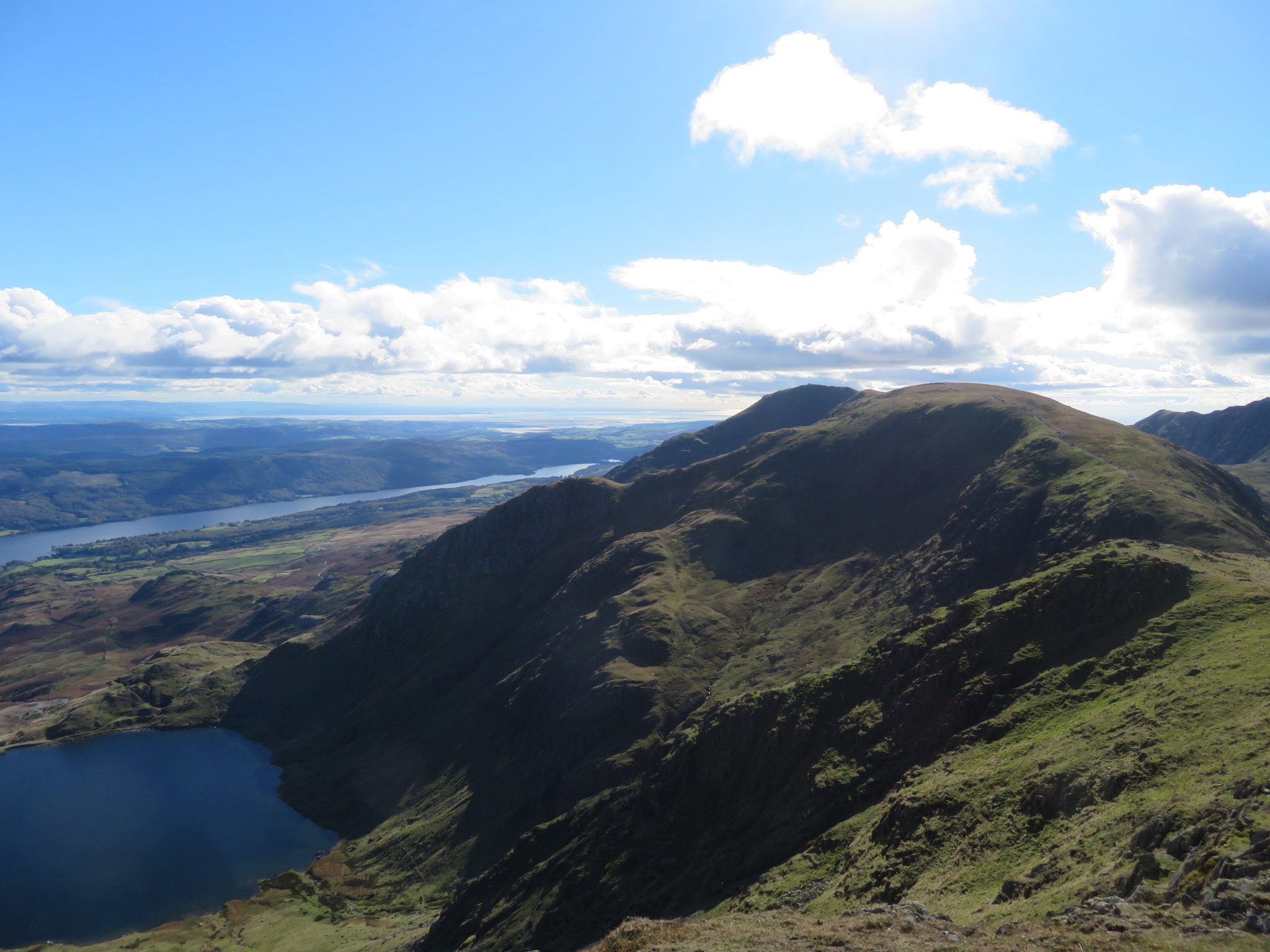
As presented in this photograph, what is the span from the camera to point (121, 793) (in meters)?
148

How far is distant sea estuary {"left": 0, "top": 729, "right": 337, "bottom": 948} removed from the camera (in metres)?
108

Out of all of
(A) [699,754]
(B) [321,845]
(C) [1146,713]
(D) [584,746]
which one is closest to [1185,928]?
(C) [1146,713]

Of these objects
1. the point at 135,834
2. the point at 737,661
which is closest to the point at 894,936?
the point at 737,661

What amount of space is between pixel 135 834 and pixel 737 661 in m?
120

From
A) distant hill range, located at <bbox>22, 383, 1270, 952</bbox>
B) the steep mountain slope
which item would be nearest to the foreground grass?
distant hill range, located at <bbox>22, 383, 1270, 952</bbox>

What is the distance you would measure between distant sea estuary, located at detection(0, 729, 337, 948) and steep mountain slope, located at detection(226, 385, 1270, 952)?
8487 millimetres

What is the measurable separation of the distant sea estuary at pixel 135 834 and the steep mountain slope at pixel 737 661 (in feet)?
27.8

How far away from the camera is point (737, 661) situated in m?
122

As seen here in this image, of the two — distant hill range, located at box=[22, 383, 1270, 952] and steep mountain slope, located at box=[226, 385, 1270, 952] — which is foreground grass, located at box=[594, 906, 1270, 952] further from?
steep mountain slope, located at box=[226, 385, 1270, 952]

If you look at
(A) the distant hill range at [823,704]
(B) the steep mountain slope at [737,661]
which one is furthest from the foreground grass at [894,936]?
(B) the steep mountain slope at [737,661]

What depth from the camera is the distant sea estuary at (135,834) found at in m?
108

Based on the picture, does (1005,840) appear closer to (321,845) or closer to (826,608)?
(826,608)

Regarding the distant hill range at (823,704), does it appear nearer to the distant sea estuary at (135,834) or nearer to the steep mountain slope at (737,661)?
the steep mountain slope at (737,661)

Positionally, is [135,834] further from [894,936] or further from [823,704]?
[894,936]
